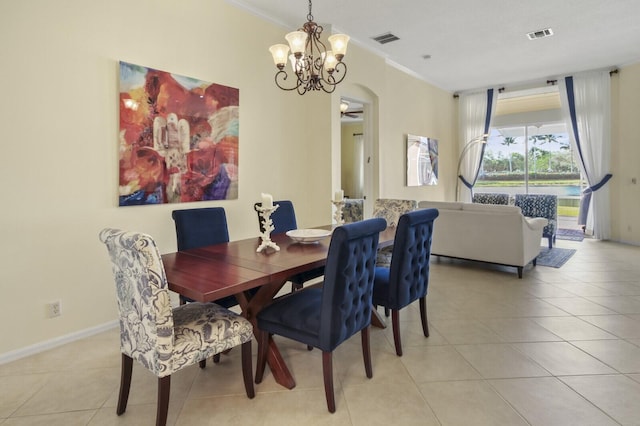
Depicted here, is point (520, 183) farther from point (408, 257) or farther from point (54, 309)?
point (54, 309)

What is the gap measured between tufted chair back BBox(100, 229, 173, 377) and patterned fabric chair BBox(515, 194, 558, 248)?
6.23m

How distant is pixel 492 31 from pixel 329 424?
16.5ft

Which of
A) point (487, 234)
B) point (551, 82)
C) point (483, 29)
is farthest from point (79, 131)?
point (551, 82)

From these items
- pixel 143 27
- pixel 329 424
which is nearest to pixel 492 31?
pixel 143 27

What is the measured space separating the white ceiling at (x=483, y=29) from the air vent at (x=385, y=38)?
80 millimetres

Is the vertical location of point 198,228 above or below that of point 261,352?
above

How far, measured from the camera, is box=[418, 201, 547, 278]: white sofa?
4312 millimetres

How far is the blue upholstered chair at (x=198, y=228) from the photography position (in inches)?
108

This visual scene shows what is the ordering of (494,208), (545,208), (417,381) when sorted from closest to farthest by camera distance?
(417,381)
(494,208)
(545,208)

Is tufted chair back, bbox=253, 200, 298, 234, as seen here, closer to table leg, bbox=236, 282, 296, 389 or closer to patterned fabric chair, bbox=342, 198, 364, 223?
table leg, bbox=236, 282, 296, 389

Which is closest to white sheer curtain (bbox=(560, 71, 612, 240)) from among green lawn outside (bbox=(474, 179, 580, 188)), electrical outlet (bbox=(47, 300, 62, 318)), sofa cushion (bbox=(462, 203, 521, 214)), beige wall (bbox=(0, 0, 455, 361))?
green lawn outside (bbox=(474, 179, 580, 188))

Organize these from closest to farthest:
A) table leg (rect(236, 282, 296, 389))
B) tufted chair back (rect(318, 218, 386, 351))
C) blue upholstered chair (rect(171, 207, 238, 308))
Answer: tufted chair back (rect(318, 218, 386, 351)), table leg (rect(236, 282, 296, 389)), blue upholstered chair (rect(171, 207, 238, 308))

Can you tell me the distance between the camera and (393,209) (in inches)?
150

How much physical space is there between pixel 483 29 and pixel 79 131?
473 cm
